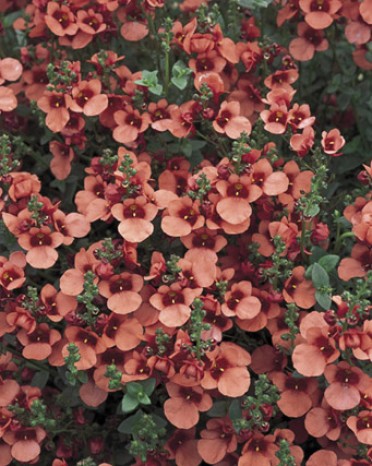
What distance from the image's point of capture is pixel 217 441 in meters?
2.22

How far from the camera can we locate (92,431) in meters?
2.48

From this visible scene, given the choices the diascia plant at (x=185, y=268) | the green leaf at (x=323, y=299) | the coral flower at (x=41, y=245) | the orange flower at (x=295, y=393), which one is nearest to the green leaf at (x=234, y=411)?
the diascia plant at (x=185, y=268)

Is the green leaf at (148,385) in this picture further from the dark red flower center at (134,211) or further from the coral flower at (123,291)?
the dark red flower center at (134,211)

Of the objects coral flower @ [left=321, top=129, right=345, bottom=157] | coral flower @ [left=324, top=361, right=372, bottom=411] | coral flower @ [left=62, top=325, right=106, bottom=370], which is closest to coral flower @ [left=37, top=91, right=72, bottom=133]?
coral flower @ [left=62, top=325, right=106, bottom=370]

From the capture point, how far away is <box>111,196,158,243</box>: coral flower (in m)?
2.23

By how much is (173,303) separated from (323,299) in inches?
16.4

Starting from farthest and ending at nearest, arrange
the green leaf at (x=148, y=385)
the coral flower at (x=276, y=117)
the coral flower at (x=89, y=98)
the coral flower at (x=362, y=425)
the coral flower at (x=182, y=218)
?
1. the coral flower at (x=89, y=98)
2. the coral flower at (x=276, y=117)
3. the coral flower at (x=182, y=218)
4. the green leaf at (x=148, y=385)
5. the coral flower at (x=362, y=425)

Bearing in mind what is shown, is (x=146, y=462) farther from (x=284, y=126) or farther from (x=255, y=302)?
(x=284, y=126)

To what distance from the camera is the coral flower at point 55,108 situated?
2519 mm

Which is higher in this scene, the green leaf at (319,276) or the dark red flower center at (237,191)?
the dark red flower center at (237,191)

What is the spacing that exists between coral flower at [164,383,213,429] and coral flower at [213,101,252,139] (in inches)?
30.5

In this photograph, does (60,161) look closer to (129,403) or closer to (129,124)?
(129,124)

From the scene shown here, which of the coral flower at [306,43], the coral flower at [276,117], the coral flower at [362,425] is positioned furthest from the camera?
the coral flower at [306,43]

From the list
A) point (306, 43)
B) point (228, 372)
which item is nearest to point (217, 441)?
point (228, 372)
